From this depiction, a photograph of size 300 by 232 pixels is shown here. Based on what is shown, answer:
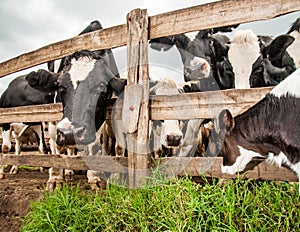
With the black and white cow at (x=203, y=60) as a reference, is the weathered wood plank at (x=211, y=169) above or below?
below

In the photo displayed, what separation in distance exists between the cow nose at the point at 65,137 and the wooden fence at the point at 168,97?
25 centimetres

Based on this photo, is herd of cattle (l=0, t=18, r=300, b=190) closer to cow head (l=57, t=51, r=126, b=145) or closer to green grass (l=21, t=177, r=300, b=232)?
cow head (l=57, t=51, r=126, b=145)

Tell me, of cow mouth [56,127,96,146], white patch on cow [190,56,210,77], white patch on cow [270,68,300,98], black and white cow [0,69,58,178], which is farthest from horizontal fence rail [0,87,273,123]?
black and white cow [0,69,58,178]

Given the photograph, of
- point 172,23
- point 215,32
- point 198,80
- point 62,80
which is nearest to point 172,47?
point 215,32

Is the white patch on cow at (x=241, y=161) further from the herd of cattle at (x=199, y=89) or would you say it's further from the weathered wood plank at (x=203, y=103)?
the weathered wood plank at (x=203, y=103)

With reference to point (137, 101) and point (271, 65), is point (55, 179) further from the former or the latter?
point (271, 65)

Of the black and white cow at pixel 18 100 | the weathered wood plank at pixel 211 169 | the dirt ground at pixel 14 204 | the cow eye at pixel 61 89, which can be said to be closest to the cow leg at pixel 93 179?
the dirt ground at pixel 14 204

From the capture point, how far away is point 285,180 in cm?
302

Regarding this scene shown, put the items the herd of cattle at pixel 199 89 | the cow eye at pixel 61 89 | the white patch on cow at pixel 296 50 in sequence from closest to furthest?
the herd of cattle at pixel 199 89, the cow eye at pixel 61 89, the white patch on cow at pixel 296 50

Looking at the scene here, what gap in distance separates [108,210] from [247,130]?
1338mm

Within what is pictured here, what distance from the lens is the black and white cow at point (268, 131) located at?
9.40 ft

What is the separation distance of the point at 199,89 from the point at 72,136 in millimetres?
2326

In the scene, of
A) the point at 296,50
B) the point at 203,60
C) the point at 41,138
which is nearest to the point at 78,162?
the point at 203,60

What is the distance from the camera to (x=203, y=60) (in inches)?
231
